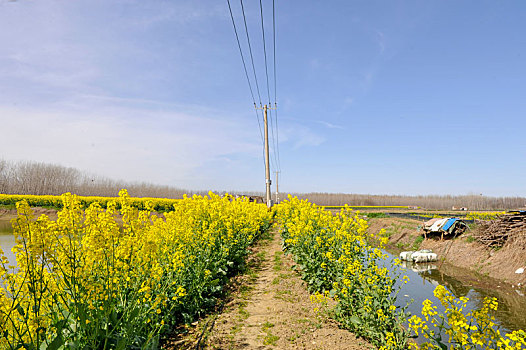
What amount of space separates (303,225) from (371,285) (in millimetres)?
3085

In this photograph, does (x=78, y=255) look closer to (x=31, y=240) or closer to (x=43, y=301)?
(x=43, y=301)

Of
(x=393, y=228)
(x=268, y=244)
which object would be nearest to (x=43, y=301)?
(x=268, y=244)

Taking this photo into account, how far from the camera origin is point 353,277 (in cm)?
455

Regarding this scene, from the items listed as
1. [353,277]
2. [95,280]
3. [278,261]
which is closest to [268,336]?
[353,277]

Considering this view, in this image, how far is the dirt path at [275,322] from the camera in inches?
165

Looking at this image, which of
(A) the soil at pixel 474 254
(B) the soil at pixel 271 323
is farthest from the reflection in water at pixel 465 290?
(B) the soil at pixel 271 323

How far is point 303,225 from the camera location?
722 cm

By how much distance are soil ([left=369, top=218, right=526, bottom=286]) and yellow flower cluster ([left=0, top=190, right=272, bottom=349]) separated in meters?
9.80

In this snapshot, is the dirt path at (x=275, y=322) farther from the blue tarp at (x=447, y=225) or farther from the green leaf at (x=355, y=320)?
the blue tarp at (x=447, y=225)

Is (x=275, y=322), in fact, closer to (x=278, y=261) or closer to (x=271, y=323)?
(x=271, y=323)

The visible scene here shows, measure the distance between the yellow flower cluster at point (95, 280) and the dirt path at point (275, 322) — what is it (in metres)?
0.57

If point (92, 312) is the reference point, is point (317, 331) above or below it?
below

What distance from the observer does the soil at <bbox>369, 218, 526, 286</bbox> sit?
32.9 ft

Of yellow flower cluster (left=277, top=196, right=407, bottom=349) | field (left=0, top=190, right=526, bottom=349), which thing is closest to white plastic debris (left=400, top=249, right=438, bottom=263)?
field (left=0, top=190, right=526, bottom=349)
